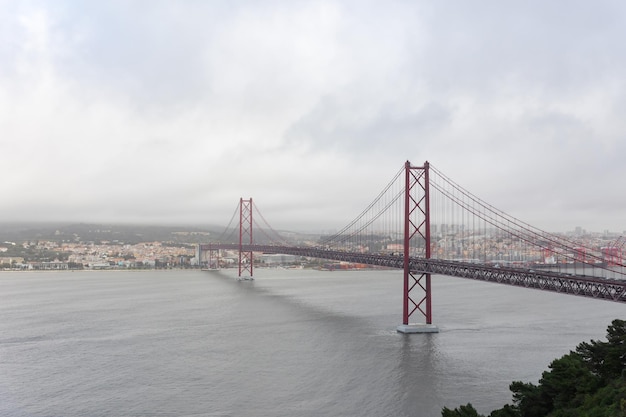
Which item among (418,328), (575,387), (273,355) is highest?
(575,387)

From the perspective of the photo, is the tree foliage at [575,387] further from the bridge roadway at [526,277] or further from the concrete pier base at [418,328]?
the concrete pier base at [418,328]

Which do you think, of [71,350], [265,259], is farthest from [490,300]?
[265,259]

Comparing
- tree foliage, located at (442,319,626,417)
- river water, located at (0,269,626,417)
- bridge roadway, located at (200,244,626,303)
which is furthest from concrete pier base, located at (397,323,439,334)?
tree foliage, located at (442,319,626,417)

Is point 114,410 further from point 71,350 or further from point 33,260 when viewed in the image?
point 33,260

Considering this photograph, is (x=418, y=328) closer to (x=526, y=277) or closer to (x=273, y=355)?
(x=526, y=277)

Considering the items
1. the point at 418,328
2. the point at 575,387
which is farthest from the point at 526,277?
the point at 575,387

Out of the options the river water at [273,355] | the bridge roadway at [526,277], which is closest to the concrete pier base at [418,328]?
the river water at [273,355]

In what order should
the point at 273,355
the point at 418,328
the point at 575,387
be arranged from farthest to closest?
the point at 418,328, the point at 273,355, the point at 575,387

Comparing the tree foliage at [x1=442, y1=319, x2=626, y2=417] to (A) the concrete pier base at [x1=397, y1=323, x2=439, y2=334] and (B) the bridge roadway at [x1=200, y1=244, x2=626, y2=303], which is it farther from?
(A) the concrete pier base at [x1=397, y1=323, x2=439, y2=334]
